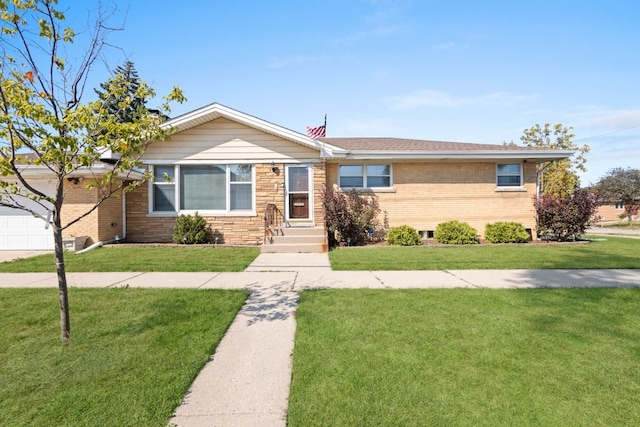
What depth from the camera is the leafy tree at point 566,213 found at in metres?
11.3

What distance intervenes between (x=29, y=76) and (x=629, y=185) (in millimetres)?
53836

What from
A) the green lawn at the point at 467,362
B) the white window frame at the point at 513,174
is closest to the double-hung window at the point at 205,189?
the green lawn at the point at 467,362

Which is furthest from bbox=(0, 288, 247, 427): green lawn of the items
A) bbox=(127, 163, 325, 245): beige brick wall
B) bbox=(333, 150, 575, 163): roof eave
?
bbox=(333, 150, 575, 163): roof eave

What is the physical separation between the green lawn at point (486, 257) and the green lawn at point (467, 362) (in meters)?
2.66

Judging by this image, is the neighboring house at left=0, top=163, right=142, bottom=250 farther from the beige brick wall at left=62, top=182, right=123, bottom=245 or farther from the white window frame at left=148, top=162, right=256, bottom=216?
the white window frame at left=148, top=162, right=256, bottom=216

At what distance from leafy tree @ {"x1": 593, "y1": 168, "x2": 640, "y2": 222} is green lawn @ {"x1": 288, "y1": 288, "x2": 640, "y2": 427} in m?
33.7

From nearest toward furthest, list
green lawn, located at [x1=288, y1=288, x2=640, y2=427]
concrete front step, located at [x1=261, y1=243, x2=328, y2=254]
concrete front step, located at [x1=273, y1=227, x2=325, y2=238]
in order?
green lawn, located at [x1=288, y1=288, x2=640, y2=427], concrete front step, located at [x1=261, y1=243, x2=328, y2=254], concrete front step, located at [x1=273, y1=227, x2=325, y2=238]

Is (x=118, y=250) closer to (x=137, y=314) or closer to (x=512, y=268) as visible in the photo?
(x=137, y=314)

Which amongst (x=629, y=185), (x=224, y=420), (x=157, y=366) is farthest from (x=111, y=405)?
(x=629, y=185)

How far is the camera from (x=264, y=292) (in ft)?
18.1

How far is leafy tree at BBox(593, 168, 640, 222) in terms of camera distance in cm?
3439

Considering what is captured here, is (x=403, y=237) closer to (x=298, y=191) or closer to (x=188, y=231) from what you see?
(x=298, y=191)

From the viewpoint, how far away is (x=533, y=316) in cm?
416

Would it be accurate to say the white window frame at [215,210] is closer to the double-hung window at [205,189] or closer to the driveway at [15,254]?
the double-hung window at [205,189]
